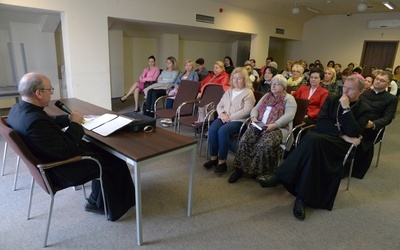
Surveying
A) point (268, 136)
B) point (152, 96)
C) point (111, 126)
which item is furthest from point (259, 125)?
point (152, 96)

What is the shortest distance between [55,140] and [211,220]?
1.25m

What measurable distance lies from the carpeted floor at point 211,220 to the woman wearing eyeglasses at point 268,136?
6.8 inches

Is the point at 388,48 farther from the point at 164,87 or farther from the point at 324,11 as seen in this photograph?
the point at 164,87

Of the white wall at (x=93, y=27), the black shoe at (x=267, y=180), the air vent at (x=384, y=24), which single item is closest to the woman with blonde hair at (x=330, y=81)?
the black shoe at (x=267, y=180)

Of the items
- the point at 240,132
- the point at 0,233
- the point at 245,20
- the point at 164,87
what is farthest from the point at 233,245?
the point at 245,20

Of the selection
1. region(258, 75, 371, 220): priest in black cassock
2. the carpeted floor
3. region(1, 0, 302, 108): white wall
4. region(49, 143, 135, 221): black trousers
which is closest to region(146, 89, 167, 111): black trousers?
region(1, 0, 302, 108): white wall

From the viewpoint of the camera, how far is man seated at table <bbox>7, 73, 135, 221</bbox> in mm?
1532

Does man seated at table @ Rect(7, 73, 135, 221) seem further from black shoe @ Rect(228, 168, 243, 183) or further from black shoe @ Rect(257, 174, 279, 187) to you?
black shoe @ Rect(257, 174, 279, 187)

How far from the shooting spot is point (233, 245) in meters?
1.81

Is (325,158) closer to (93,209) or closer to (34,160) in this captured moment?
(93,209)

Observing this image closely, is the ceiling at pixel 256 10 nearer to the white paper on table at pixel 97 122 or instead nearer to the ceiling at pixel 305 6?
the ceiling at pixel 305 6

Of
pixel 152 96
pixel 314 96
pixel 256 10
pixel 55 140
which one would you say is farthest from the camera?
pixel 256 10

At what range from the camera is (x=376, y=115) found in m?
2.87

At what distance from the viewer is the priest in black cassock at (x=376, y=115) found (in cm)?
271
